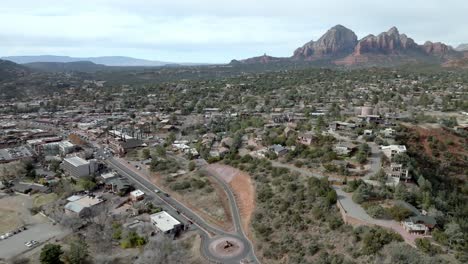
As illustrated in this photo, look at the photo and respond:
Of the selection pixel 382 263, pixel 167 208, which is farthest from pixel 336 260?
pixel 167 208

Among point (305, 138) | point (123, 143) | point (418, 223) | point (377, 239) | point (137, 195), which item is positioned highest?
point (305, 138)

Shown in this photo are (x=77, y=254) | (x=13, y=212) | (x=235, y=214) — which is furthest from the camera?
(x=13, y=212)

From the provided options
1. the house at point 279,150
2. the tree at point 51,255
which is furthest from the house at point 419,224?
the tree at point 51,255

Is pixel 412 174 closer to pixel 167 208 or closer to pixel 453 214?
pixel 453 214

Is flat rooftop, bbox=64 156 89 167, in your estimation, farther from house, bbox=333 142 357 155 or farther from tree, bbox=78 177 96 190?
house, bbox=333 142 357 155

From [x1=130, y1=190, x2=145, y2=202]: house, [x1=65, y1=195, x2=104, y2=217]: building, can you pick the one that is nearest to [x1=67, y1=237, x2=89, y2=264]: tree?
[x1=65, y1=195, x2=104, y2=217]: building

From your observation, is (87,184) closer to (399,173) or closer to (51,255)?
(51,255)

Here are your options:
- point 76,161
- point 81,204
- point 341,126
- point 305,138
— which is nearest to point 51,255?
point 81,204

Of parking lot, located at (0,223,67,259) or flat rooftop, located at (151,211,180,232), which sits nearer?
parking lot, located at (0,223,67,259)

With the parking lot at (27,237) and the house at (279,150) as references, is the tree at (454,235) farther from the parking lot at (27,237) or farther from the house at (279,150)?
the parking lot at (27,237)
